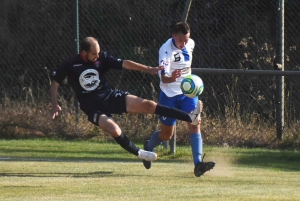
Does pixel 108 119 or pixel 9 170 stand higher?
pixel 108 119

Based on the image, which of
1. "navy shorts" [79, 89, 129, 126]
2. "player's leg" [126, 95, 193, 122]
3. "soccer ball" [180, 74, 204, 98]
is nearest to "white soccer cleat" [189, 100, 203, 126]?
"player's leg" [126, 95, 193, 122]

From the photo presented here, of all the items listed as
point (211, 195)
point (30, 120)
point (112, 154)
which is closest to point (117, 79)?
point (30, 120)

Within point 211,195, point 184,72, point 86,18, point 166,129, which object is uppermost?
point 86,18

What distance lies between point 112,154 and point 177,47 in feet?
9.64

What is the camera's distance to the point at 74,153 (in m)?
12.6

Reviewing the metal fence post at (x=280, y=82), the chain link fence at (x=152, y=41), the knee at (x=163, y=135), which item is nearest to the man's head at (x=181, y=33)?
the knee at (x=163, y=135)

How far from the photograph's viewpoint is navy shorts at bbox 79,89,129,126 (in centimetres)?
992

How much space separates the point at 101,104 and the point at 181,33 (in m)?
1.28

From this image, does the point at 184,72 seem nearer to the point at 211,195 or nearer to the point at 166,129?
the point at 166,129

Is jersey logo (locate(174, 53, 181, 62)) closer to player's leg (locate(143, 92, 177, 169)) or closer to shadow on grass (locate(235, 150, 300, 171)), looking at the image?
player's leg (locate(143, 92, 177, 169))

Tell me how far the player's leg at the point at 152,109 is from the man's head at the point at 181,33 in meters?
0.83

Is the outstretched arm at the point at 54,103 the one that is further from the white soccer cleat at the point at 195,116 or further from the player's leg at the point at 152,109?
the white soccer cleat at the point at 195,116

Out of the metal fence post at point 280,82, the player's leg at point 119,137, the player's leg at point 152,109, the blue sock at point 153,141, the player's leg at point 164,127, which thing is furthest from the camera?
the metal fence post at point 280,82

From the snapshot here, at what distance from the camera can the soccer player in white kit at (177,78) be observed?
992 cm
